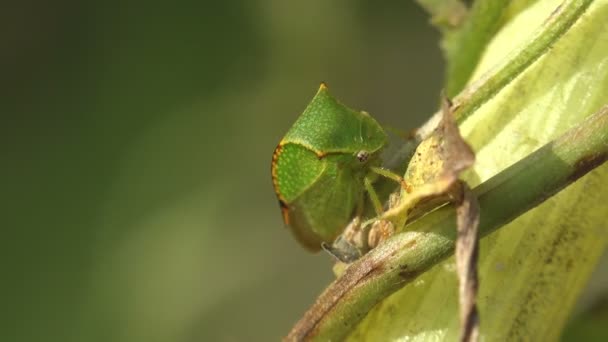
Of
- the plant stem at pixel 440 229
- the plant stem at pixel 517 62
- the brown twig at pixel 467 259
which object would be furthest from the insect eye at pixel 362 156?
the brown twig at pixel 467 259

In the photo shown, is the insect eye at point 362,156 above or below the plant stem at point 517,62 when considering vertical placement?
above

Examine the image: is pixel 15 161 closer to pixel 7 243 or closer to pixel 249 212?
pixel 7 243

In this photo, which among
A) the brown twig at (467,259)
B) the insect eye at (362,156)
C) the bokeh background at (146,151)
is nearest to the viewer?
the brown twig at (467,259)

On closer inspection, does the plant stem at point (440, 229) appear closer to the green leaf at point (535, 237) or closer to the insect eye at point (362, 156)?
the green leaf at point (535, 237)

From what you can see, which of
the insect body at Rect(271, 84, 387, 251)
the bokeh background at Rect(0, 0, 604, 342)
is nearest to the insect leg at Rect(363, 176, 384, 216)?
the insect body at Rect(271, 84, 387, 251)

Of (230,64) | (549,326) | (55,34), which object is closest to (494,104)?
(549,326)

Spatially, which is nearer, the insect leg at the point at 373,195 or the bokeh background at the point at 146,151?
the insect leg at the point at 373,195

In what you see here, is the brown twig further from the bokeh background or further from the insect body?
the bokeh background
